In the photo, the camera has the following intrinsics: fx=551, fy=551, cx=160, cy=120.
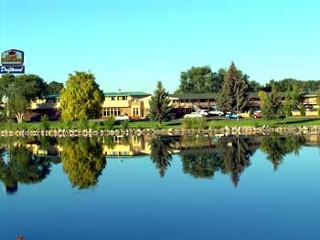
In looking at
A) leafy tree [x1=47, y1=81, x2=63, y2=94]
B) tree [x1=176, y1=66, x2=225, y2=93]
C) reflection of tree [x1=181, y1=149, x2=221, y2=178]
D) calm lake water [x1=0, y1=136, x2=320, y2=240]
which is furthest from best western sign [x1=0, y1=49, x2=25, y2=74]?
reflection of tree [x1=181, y1=149, x2=221, y2=178]

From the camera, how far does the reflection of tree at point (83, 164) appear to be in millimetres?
31047

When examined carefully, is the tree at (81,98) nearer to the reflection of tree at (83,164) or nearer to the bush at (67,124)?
the bush at (67,124)

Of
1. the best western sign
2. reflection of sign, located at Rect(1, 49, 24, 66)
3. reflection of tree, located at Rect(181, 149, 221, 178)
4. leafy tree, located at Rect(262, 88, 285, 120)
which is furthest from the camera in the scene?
the best western sign

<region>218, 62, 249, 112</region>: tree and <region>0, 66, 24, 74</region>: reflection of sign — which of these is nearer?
<region>218, 62, 249, 112</region>: tree

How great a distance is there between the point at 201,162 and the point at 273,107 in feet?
128

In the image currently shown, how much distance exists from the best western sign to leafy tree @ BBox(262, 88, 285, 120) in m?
48.8

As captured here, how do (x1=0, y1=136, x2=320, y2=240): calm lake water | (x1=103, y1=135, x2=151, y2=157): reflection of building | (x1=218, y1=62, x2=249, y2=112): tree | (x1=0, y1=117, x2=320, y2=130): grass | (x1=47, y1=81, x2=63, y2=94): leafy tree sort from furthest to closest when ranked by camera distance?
(x1=47, y1=81, x2=63, y2=94): leafy tree < (x1=218, y1=62, x2=249, y2=112): tree < (x1=0, y1=117, x2=320, y2=130): grass < (x1=103, y1=135, x2=151, y2=157): reflection of building < (x1=0, y1=136, x2=320, y2=240): calm lake water

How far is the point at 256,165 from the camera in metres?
36.3

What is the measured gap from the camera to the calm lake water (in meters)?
18.5

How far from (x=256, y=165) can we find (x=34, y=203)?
1689 centimetres

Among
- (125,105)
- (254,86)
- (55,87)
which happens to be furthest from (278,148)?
(55,87)

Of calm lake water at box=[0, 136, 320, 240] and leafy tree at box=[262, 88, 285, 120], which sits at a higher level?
leafy tree at box=[262, 88, 285, 120]

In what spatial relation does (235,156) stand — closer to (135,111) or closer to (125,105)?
(135,111)

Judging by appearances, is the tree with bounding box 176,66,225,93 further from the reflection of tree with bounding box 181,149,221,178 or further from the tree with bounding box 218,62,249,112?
the reflection of tree with bounding box 181,149,221,178
